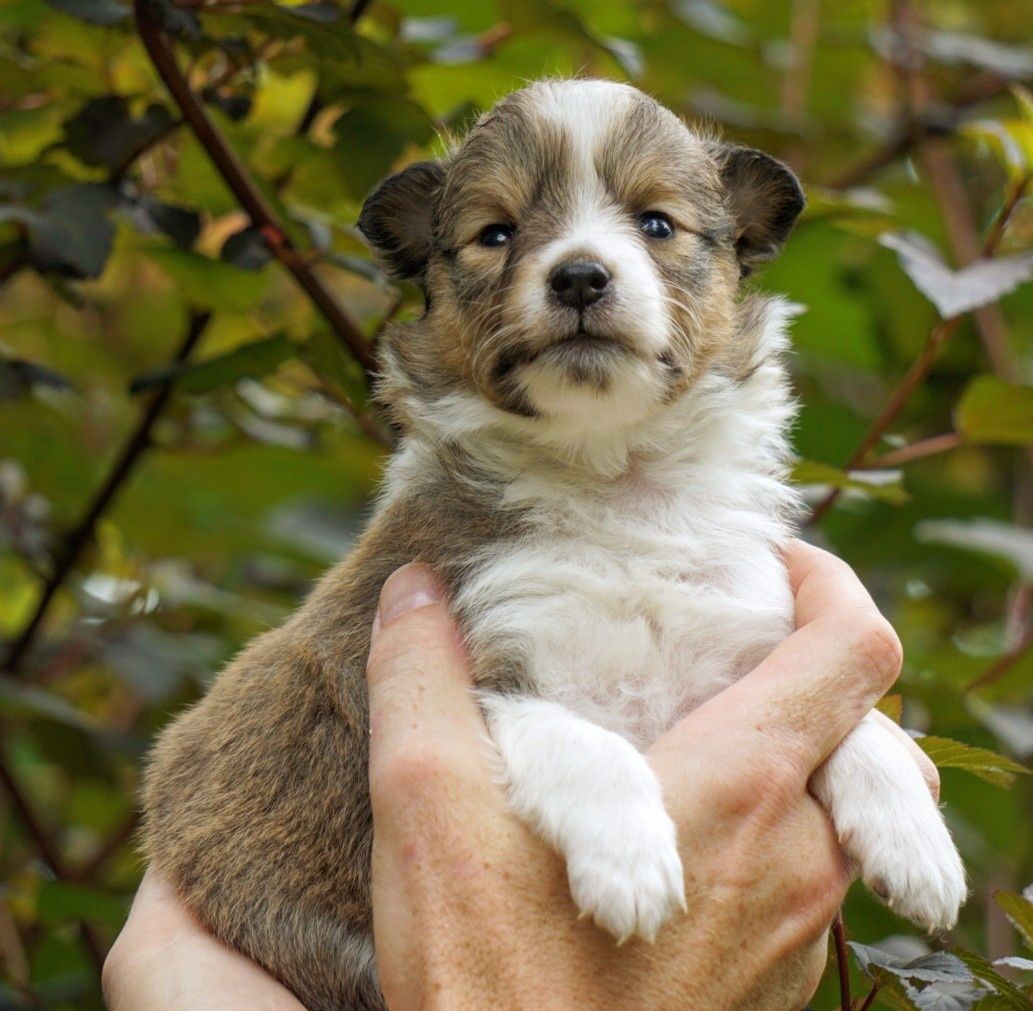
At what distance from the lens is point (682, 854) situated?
2.66 metres

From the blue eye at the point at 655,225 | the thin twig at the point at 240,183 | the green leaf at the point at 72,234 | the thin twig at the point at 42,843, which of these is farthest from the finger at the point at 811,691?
the thin twig at the point at 42,843

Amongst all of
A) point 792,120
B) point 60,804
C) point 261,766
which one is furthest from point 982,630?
point 60,804

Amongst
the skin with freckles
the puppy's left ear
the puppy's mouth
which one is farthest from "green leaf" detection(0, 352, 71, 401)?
the puppy's left ear

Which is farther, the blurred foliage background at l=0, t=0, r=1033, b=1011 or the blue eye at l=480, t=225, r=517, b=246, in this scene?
the blurred foliage background at l=0, t=0, r=1033, b=1011

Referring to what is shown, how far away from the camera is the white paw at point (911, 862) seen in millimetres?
2672

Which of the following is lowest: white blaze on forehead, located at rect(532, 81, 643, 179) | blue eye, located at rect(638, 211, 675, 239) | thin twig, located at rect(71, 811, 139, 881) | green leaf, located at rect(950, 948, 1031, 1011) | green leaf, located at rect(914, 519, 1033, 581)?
thin twig, located at rect(71, 811, 139, 881)

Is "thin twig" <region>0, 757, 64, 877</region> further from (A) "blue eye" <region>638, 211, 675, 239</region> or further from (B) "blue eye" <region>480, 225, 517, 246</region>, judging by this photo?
(A) "blue eye" <region>638, 211, 675, 239</region>

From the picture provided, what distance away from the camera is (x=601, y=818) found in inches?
102

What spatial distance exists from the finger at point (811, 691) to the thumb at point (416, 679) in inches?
18.0

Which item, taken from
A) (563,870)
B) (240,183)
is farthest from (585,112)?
(563,870)

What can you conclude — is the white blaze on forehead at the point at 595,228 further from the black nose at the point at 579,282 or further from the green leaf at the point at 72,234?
the green leaf at the point at 72,234

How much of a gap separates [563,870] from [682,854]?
23 centimetres

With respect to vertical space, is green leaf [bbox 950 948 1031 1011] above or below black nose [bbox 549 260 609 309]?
below

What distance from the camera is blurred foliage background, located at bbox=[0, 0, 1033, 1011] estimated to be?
3.39 metres
